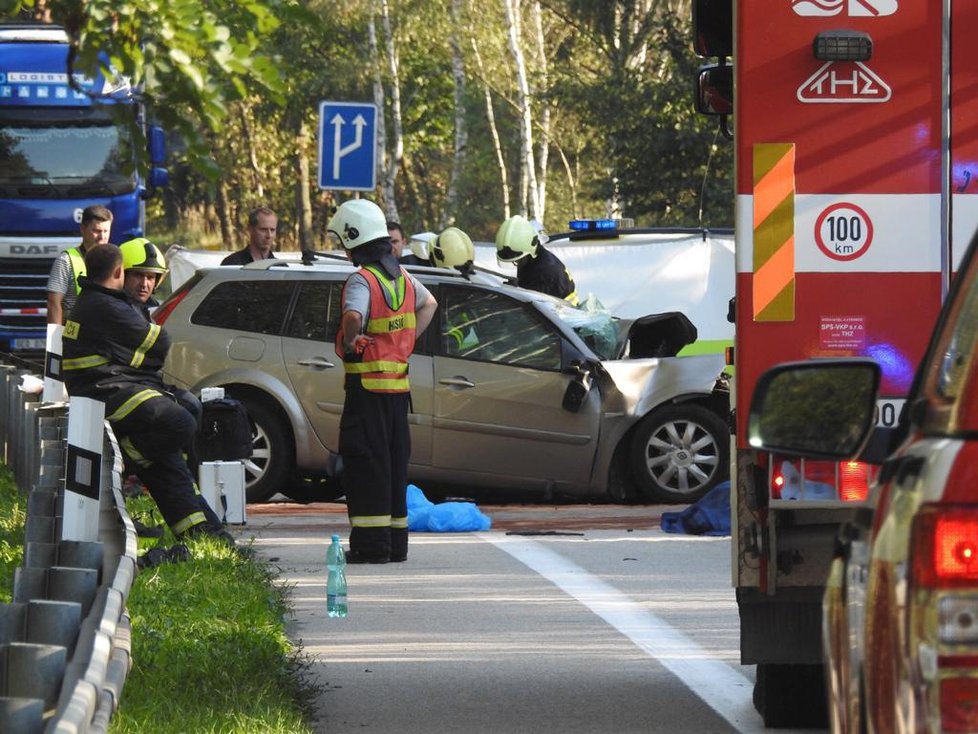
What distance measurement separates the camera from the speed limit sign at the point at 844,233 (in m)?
6.11

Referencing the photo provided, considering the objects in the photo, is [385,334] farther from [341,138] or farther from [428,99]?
[428,99]

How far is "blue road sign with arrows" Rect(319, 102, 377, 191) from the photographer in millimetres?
16688

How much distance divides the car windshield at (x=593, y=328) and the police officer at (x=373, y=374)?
3415 mm

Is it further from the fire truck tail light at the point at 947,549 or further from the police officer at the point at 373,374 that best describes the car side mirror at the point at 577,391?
the fire truck tail light at the point at 947,549

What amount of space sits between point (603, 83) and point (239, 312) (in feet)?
80.3

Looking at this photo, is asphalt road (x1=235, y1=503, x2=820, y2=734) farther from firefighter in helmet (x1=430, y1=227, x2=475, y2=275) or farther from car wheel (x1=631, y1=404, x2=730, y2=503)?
firefighter in helmet (x1=430, y1=227, x2=475, y2=275)

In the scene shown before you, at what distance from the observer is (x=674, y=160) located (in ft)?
117

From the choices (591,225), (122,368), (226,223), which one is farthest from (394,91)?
(122,368)

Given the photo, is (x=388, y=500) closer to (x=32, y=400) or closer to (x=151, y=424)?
(x=151, y=424)

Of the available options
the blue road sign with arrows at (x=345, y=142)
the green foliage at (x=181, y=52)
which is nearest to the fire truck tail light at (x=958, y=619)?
the green foliage at (x=181, y=52)

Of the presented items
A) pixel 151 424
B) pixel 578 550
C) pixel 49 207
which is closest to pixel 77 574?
pixel 151 424

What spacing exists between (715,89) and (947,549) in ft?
15.6

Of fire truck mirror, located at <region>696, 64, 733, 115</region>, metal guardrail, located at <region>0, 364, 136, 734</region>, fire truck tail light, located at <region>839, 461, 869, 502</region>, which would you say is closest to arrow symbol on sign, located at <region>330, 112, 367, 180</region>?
metal guardrail, located at <region>0, 364, 136, 734</region>

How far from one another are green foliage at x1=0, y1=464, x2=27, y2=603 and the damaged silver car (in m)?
1.38
